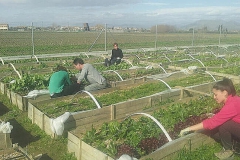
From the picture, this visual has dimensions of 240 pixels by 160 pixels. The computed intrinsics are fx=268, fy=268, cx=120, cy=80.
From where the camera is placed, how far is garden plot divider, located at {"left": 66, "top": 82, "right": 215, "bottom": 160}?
15.4ft

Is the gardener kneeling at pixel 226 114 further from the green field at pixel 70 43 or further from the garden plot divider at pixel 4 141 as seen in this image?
the green field at pixel 70 43

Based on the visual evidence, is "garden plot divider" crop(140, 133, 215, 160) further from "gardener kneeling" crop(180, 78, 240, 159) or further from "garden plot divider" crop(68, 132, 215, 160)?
"gardener kneeling" crop(180, 78, 240, 159)

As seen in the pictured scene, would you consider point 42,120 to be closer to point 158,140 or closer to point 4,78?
point 158,140

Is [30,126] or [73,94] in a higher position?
[73,94]

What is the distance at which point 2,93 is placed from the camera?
926 cm

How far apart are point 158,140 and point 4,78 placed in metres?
7.41

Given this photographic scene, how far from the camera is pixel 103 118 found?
6402 millimetres

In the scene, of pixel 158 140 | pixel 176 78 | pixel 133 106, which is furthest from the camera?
pixel 176 78

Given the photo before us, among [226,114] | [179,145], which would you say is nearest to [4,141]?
[179,145]

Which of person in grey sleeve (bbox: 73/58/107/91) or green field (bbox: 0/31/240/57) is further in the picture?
green field (bbox: 0/31/240/57)

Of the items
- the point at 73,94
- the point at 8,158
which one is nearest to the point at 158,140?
the point at 8,158

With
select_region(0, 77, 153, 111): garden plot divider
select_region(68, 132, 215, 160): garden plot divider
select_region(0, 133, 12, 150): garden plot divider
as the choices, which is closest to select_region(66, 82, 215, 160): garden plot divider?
select_region(68, 132, 215, 160): garden plot divider

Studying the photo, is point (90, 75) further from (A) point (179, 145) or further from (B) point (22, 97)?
(A) point (179, 145)

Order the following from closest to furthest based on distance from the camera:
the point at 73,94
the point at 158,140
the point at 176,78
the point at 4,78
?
the point at 158,140 < the point at 73,94 < the point at 4,78 < the point at 176,78
